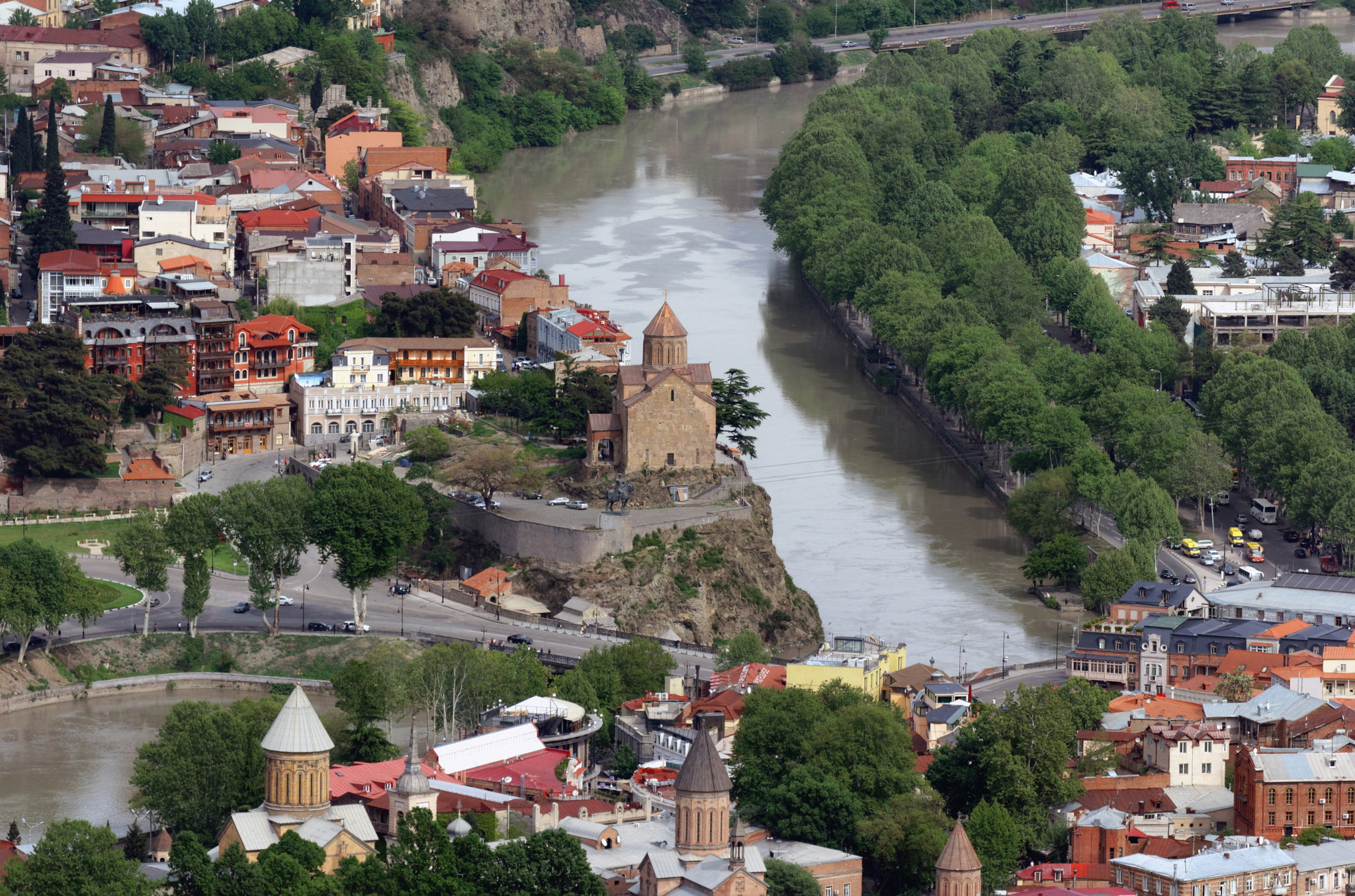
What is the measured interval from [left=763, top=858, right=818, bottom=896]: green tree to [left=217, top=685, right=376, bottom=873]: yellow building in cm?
689

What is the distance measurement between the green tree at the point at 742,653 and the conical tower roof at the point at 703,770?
54.5ft

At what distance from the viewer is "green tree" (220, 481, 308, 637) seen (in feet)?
254

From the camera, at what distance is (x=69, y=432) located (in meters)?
85.4

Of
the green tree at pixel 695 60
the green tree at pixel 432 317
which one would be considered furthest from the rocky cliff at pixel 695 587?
the green tree at pixel 695 60

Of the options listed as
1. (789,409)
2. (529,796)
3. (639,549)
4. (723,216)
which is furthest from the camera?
(723,216)

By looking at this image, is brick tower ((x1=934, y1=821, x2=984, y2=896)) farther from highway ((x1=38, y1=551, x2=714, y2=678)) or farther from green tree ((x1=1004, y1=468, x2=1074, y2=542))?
green tree ((x1=1004, y1=468, x2=1074, y2=542))

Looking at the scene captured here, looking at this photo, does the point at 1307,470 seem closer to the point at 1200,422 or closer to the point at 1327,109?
the point at 1200,422

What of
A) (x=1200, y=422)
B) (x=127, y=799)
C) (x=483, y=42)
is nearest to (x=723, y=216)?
(x=483, y=42)

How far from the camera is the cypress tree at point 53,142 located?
347ft

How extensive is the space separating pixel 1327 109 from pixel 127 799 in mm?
87688

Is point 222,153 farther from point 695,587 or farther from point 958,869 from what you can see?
point 958,869

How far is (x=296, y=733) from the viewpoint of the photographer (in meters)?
58.2

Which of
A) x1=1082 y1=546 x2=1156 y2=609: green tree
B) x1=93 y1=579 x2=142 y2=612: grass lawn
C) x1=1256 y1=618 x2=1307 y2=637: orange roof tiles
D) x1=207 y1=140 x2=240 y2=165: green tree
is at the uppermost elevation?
x1=207 y1=140 x2=240 y2=165: green tree

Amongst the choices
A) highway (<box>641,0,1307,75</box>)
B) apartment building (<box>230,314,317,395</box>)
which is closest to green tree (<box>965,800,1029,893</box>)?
apartment building (<box>230,314,317,395</box>)
